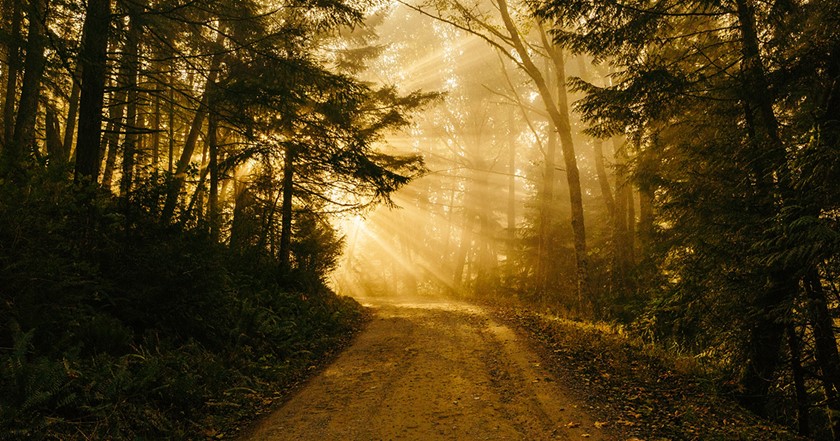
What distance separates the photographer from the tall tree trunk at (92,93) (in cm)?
721

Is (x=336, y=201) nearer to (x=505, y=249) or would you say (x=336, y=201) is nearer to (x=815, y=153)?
(x=815, y=153)

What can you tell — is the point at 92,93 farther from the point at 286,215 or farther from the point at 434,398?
the point at 286,215

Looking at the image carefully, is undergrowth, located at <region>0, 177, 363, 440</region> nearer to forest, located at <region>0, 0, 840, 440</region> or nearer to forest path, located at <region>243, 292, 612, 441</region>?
forest, located at <region>0, 0, 840, 440</region>

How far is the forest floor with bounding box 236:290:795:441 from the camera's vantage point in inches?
218

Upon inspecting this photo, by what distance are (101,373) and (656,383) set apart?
7755 millimetres

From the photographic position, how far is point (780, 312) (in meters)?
6.00

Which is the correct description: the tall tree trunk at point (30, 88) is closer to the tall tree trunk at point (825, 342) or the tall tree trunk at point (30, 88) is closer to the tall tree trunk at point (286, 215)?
the tall tree trunk at point (286, 215)

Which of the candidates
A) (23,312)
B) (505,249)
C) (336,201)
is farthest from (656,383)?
(505,249)

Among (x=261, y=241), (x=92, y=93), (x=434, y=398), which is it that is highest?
(x=92, y=93)

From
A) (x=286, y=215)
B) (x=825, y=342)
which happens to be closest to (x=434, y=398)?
(x=825, y=342)

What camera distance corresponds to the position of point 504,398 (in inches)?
257

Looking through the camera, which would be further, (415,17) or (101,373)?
(415,17)

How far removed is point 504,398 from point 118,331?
5.44 m

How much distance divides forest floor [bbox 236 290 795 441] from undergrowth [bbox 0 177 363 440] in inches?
39.4
